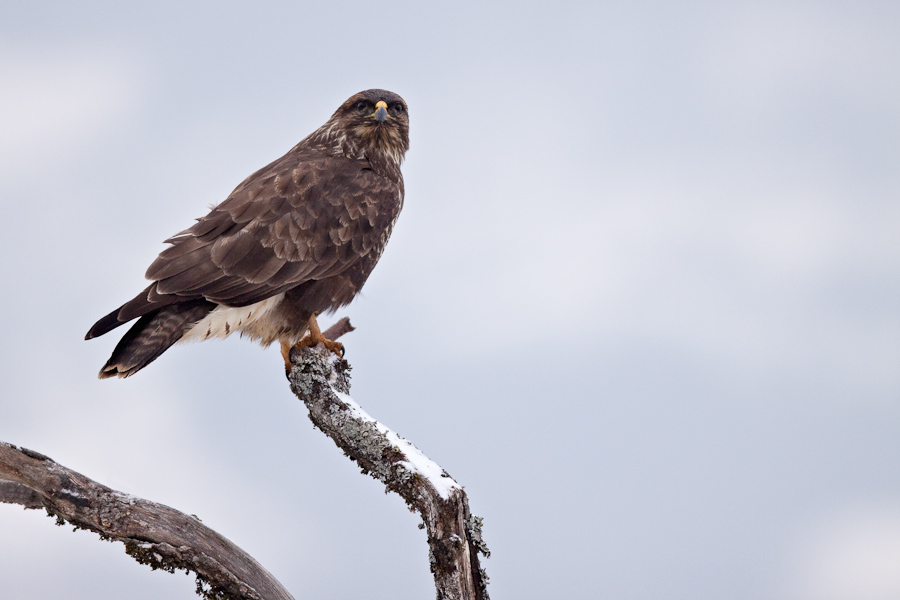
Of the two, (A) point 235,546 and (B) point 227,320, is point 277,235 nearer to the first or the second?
(B) point 227,320

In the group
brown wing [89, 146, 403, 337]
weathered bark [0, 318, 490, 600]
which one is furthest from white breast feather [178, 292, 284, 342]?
weathered bark [0, 318, 490, 600]

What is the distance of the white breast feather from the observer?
16.5 feet

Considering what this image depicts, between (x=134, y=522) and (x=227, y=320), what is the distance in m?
1.46

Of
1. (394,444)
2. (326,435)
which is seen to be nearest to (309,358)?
(326,435)

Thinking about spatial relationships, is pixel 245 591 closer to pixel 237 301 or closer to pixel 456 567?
pixel 456 567

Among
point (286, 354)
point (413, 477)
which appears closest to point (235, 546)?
point (413, 477)

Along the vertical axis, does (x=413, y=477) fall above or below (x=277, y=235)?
below

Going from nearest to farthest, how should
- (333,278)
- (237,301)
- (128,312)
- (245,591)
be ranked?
(245,591)
(128,312)
(237,301)
(333,278)

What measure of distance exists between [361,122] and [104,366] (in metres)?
2.53

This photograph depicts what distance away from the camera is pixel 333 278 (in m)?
5.43

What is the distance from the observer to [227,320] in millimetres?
5172

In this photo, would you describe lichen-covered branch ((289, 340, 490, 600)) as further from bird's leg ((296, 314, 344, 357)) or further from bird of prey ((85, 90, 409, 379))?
bird of prey ((85, 90, 409, 379))

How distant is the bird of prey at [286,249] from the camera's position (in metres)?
4.80

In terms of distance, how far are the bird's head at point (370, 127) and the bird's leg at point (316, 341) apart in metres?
1.32
